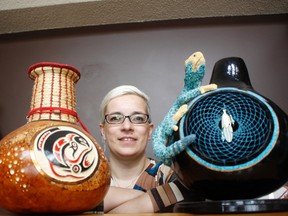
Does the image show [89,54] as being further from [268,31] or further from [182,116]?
[182,116]

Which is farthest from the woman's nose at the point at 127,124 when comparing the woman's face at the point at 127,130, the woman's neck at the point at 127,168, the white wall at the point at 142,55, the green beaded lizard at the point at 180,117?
the green beaded lizard at the point at 180,117

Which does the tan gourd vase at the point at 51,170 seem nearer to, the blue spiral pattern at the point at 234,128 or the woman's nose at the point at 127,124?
the blue spiral pattern at the point at 234,128

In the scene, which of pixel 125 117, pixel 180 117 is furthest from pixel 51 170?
pixel 125 117

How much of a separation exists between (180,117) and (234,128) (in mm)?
80

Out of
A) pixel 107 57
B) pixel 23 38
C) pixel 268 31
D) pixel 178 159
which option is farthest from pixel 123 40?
pixel 178 159

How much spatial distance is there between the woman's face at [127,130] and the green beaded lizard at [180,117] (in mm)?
559

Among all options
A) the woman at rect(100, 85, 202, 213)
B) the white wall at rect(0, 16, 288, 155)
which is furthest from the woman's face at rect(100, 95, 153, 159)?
the white wall at rect(0, 16, 288, 155)

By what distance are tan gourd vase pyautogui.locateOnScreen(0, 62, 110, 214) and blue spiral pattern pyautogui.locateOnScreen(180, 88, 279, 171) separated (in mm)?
141

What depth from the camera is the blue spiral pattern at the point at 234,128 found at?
460mm

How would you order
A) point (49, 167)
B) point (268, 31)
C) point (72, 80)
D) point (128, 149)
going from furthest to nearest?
point (268, 31)
point (128, 149)
point (72, 80)
point (49, 167)

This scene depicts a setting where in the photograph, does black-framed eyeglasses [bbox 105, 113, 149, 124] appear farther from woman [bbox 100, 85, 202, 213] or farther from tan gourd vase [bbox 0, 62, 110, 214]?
tan gourd vase [bbox 0, 62, 110, 214]

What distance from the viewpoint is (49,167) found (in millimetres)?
455

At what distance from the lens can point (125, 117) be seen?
1.11 metres

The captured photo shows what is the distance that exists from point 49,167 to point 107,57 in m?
0.98
